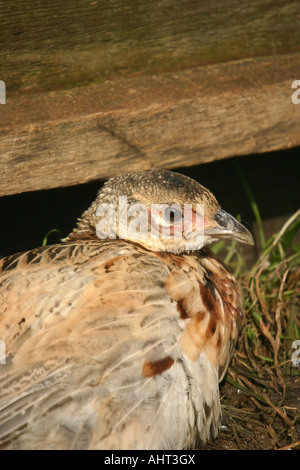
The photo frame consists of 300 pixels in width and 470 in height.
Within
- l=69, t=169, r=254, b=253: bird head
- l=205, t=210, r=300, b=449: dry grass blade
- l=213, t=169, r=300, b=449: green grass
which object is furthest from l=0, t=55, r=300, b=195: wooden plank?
l=205, t=210, r=300, b=449: dry grass blade

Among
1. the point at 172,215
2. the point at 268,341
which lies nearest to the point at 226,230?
the point at 172,215

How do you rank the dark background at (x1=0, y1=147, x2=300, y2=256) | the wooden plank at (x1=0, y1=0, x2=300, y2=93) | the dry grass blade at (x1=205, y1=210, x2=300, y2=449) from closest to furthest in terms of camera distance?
1. the dry grass blade at (x1=205, y1=210, x2=300, y2=449)
2. the wooden plank at (x1=0, y1=0, x2=300, y2=93)
3. the dark background at (x1=0, y1=147, x2=300, y2=256)

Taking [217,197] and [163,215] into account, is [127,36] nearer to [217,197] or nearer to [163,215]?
[163,215]

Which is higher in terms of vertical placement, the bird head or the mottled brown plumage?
the bird head

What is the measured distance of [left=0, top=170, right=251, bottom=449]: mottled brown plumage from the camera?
6.67ft

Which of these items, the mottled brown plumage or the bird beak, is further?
the bird beak

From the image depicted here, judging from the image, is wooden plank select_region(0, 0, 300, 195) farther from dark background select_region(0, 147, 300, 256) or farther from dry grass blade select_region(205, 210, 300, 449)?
dry grass blade select_region(205, 210, 300, 449)

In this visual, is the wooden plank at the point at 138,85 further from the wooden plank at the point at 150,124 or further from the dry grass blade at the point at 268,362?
the dry grass blade at the point at 268,362

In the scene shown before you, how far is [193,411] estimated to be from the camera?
7.38ft

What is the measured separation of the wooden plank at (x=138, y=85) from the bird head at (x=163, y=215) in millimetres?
243

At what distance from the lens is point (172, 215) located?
8.50 feet

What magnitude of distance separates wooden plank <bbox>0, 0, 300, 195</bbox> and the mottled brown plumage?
408 mm

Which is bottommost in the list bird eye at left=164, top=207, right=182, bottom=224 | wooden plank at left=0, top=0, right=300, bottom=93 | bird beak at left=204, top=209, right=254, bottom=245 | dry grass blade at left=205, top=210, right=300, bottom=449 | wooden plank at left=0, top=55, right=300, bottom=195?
dry grass blade at left=205, top=210, right=300, bottom=449

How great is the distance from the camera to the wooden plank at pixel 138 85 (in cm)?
267
